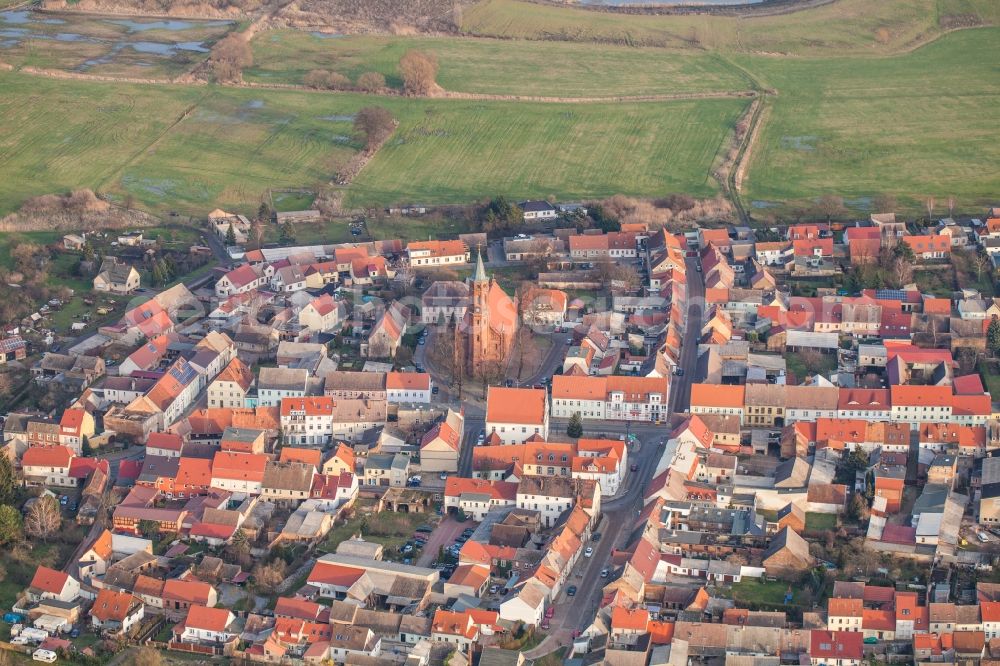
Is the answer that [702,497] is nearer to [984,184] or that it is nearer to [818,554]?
[818,554]

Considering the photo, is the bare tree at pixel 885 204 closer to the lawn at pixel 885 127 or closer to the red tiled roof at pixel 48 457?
Answer: the lawn at pixel 885 127

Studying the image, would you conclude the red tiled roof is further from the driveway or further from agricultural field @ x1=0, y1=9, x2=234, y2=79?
agricultural field @ x1=0, y1=9, x2=234, y2=79

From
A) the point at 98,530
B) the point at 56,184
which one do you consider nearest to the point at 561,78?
the point at 56,184

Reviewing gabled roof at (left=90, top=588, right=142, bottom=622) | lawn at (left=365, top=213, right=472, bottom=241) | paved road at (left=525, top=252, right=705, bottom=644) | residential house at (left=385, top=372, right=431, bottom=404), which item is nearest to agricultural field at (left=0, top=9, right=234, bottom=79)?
lawn at (left=365, top=213, right=472, bottom=241)

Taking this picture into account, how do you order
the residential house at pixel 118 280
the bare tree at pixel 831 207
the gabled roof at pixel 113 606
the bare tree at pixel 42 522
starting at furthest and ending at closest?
the bare tree at pixel 831 207 → the residential house at pixel 118 280 → the bare tree at pixel 42 522 → the gabled roof at pixel 113 606

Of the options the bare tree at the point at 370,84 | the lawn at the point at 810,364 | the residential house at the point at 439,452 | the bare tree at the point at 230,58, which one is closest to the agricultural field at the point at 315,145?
the bare tree at the point at 370,84
